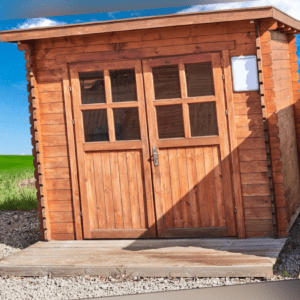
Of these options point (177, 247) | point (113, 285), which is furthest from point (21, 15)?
point (177, 247)

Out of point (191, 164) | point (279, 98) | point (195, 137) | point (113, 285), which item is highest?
point (279, 98)

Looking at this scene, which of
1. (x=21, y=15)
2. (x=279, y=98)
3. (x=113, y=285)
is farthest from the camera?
(x=279, y=98)

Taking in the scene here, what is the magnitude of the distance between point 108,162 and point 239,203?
1.71 m

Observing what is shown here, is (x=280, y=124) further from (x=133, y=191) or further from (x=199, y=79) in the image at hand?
(x=133, y=191)

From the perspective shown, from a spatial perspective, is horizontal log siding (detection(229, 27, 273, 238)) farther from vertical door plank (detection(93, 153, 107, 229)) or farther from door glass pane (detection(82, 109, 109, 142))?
vertical door plank (detection(93, 153, 107, 229))

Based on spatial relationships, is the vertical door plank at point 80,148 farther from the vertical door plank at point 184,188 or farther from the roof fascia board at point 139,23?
the vertical door plank at point 184,188

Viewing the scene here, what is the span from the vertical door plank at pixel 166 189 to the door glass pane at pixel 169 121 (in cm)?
22

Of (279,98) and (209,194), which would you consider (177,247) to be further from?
(279,98)

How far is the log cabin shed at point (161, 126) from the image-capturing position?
5.09 meters

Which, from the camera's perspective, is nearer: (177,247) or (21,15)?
(21,15)

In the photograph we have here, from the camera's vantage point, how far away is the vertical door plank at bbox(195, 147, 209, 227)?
208 inches

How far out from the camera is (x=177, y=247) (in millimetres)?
5004

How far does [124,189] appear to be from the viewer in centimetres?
552

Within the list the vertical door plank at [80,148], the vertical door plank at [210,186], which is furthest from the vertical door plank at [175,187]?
the vertical door plank at [80,148]
